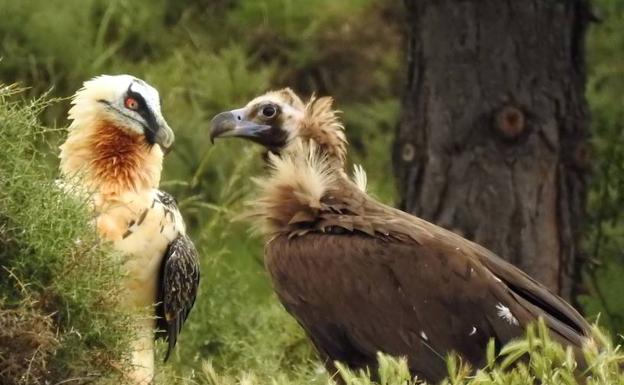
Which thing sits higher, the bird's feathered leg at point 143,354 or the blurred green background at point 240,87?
the bird's feathered leg at point 143,354

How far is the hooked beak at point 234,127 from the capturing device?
26.9 feet

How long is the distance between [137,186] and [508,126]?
2.93 m

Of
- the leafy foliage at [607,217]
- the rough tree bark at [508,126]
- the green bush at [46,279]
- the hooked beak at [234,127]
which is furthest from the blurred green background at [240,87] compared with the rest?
the green bush at [46,279]

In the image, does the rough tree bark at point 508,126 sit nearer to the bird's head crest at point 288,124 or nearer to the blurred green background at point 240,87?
the blurred green background at point 240,87

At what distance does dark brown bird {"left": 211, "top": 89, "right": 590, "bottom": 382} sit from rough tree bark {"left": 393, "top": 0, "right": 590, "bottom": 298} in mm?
2146

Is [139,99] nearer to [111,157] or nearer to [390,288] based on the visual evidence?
[111,157]

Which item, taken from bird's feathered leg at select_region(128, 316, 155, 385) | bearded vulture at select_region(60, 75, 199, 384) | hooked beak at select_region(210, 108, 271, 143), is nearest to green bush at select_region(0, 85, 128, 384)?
bird's feathered leg at select_region(128, 316, 155, 385)

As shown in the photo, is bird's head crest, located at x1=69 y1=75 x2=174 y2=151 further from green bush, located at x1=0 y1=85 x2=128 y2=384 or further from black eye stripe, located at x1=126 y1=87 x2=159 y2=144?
green bush, located at x1=0 y1=85 x2=128 y2=384

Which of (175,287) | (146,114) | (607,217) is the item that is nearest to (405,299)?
(175,287)

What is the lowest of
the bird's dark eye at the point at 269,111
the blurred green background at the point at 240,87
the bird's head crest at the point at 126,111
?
the blurred green background at the point at 240,87

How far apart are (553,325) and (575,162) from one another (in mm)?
2827

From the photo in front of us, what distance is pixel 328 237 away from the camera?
782cm

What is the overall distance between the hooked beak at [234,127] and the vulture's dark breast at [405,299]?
0.63m

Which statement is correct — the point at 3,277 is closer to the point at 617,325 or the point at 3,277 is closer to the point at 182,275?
the point at 182,275
